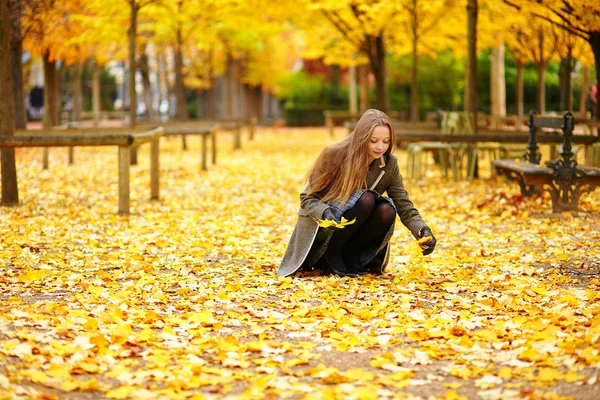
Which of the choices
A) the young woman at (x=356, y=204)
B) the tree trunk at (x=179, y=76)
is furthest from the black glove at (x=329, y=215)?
the tree trunk at (x=179, y=76)

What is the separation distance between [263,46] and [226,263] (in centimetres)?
3798

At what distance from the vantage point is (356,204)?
7.10 metres

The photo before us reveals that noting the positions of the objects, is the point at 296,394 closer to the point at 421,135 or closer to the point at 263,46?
the point at 421,135

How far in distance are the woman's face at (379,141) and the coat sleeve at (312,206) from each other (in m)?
0.53

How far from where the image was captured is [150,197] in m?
13.4

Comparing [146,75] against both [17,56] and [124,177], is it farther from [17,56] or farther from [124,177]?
[124,177]

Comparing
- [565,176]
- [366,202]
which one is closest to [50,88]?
[565,176]

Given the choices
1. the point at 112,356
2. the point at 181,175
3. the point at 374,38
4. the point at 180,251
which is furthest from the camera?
the point at 374,38

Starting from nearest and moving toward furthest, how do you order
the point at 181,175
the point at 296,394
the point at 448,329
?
the point at 296,394 < the point at 448,329 < the point at 181,175

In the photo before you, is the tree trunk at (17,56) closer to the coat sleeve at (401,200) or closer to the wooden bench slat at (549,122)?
the wooden bench slat at (549,122)

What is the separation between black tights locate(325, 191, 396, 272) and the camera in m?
7.11

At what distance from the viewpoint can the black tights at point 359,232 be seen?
7105 mm

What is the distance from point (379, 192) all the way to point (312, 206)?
24.9 inches

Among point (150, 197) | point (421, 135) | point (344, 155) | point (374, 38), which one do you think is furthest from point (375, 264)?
point (374, 38)
